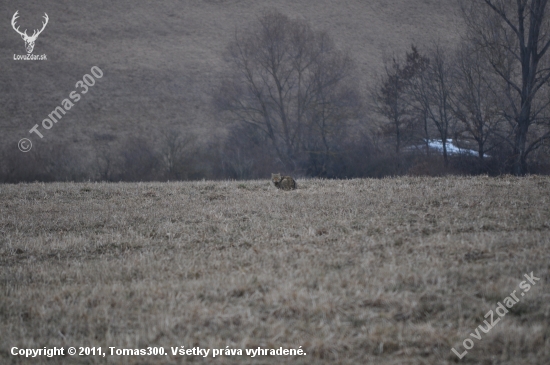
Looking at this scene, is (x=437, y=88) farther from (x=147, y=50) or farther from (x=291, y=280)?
(x=147, y=50)

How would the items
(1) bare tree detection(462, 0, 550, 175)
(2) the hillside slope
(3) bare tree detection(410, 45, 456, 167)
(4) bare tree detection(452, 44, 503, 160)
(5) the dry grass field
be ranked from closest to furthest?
(5) the dry grass field → (1) bare tree detection(462, 0, 550, 175) → (4) bare tree detection(452, 44, 503, 160) → (3) bare tree detection(410, 45, 456, 167) → (2) the hillside slope

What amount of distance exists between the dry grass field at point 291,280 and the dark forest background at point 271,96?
17.1 meters

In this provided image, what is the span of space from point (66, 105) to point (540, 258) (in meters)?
43.4

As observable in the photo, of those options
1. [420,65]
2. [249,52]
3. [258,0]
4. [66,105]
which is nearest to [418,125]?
[420,65]

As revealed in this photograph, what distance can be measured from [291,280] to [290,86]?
3208 cm

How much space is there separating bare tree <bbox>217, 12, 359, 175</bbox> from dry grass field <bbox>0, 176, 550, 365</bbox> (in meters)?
25.2

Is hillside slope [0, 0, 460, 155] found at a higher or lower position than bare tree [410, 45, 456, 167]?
higher

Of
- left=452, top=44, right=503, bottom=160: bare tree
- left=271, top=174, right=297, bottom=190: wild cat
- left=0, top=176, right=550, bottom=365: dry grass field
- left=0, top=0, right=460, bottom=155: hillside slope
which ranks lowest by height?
left=0, top=176, right=550, bottom=365: dry grass field

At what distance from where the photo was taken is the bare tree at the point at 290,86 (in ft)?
114

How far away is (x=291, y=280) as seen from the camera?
16.7 ft

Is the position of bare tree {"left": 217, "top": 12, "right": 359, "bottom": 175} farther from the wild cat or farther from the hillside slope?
the wild cat

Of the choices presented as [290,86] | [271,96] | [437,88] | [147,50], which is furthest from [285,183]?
Result: [147,50]

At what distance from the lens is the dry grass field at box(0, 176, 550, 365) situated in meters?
3.88

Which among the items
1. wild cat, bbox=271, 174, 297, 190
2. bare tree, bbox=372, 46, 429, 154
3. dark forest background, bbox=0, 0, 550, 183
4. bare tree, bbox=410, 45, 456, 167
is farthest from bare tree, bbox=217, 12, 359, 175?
wild cat, bbox=271, 174, 297, 190
